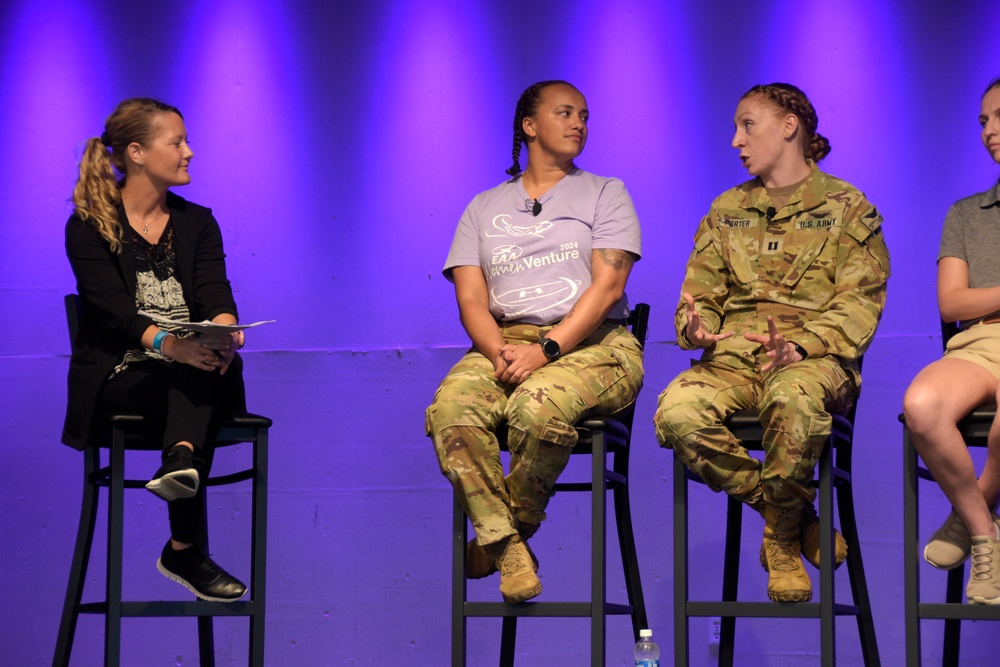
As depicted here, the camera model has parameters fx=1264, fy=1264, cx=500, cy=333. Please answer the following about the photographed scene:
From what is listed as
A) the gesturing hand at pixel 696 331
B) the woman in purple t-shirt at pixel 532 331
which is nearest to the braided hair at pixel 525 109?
the woman in purple t-shirt at pixel 532 331

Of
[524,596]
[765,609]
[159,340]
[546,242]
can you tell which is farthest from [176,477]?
[765,609]

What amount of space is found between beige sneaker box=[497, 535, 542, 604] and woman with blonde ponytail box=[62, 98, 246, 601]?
2.13ft

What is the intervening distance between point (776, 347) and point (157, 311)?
1.54 metres

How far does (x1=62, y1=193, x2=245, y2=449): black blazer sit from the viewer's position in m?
3.09

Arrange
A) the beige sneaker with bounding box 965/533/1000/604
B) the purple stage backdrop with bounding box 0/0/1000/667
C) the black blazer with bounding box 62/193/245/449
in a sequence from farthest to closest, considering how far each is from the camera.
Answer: the purple stage backdrop with bounding box 0/0/1000/667 < the black blazer with bounding box 62/193/245/449 < the beige sneaker with bounding box 965/533/1000/604

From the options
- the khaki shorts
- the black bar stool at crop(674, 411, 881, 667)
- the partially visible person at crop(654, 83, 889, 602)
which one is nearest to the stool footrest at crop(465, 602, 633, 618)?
the black bar stool at crop(674, 411, 881, 667)

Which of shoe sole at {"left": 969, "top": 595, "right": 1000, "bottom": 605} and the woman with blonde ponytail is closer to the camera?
shoe sole at {"left": 969, "top": 595, "right": 1000, "bottom": 605}

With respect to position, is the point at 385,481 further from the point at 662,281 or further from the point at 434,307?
the point at 662,281

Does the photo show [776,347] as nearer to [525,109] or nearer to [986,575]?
[986,575]

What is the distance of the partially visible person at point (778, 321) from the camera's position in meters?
2.81

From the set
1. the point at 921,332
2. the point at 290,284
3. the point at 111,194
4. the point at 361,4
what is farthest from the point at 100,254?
the point at 921,332

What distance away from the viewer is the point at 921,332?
389cm

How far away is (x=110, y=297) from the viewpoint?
312 centimetres

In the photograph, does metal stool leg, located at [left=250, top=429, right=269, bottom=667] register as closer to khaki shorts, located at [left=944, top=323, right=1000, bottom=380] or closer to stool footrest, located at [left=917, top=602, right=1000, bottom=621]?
stool footrest, located at [left=917, top=602, right=1000, bottom=621]
